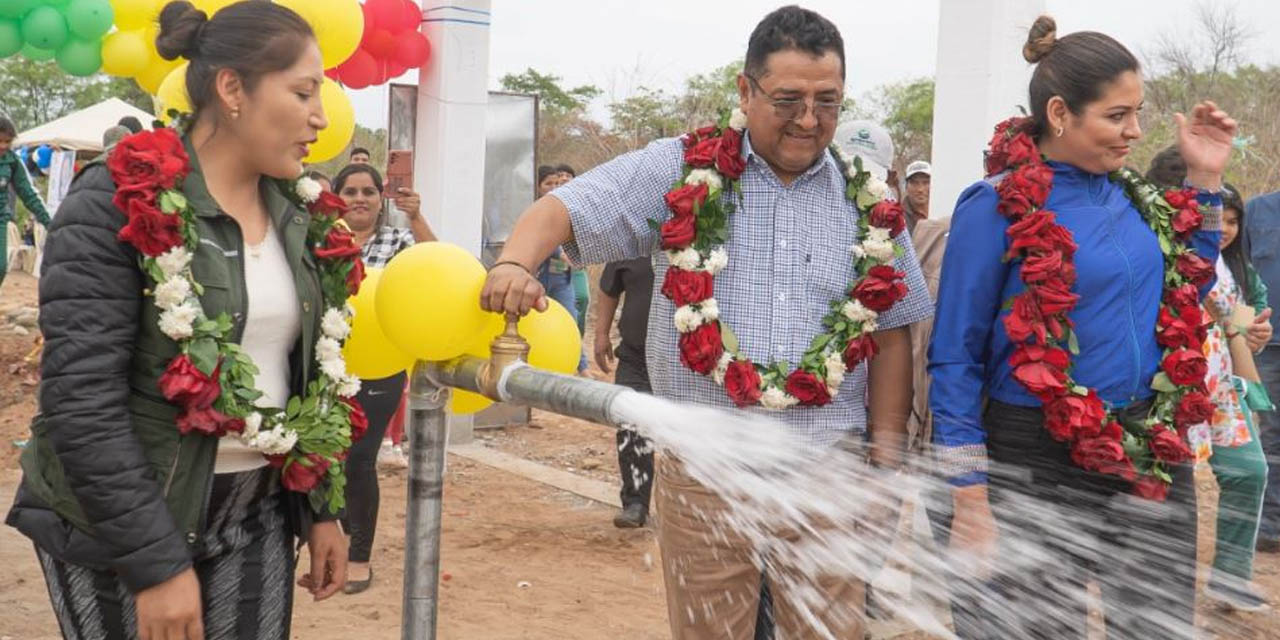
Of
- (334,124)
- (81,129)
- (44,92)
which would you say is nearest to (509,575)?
(334,124)

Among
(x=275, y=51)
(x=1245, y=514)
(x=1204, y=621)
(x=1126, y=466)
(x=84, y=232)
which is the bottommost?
(x=1204, y=621)

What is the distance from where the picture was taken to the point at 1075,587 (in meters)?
3.16

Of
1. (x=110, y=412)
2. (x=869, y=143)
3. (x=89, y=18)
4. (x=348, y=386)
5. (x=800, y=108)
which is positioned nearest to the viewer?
(x=110, y=412)

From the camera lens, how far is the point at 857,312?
3059 millimetres

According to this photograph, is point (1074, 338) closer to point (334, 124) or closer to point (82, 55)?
point (334, 124)

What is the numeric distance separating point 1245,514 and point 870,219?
323 centimetres

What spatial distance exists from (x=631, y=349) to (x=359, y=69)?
117 inches

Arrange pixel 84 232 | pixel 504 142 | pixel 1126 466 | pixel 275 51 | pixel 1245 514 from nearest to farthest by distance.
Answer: pixel 84 232, pixel 275 51, pixel 1126 466, pixel 1245 514, pixel 504 142

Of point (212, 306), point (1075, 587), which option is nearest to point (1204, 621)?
point (1075, 587)

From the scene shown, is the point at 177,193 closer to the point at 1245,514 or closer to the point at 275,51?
the point at 275,51

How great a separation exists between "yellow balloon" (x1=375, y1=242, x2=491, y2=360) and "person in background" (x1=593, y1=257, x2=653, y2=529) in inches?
Answer: 139

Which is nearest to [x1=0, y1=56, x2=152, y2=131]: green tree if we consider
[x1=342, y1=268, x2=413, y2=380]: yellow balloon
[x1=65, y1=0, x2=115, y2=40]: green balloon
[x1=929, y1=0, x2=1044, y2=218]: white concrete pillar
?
[x1=65, y1=0, x2=115, y2=40]: green balloon

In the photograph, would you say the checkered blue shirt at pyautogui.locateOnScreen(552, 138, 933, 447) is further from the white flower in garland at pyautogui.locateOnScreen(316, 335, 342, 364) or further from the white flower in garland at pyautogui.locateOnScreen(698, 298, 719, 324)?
the white flower in garland at pyautogui.locateOnScreen(316, 335, 342, 364)

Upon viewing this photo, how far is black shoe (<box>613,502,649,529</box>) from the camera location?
6953 millimetres
